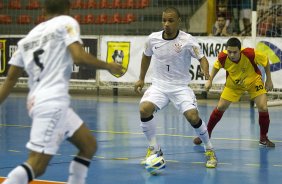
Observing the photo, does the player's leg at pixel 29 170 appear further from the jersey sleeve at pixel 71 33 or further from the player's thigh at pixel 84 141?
the jersey sleeve at pixel 71 33

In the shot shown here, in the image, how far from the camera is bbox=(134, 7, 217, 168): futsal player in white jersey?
10.0 metres

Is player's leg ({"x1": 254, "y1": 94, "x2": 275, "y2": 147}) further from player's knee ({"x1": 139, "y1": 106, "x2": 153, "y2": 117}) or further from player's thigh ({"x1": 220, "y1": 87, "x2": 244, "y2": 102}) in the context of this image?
player's knee ({"x1": 139, "y1": 106, "x2": 153, "y2": 117})

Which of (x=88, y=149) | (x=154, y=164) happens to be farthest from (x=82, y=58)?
(x=154, y=164)

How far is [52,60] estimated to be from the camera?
21.6ft

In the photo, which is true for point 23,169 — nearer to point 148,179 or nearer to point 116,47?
point 148,179

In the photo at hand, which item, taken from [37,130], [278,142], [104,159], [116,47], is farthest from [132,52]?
[37,130]

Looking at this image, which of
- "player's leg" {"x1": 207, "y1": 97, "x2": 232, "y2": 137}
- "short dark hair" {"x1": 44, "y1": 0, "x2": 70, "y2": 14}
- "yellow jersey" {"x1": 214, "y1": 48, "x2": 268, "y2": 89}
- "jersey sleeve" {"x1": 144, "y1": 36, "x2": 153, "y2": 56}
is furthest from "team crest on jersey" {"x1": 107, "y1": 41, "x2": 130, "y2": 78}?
"short dark hair" {"x1": 44, "y1": 0, "x2": 70, "y2": 14}

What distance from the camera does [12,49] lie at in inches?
920

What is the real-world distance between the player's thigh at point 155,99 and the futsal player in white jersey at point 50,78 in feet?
11.1

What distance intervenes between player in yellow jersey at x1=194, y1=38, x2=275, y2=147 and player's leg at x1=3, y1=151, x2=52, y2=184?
5774 mm

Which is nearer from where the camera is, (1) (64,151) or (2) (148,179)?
(2) (148,179)

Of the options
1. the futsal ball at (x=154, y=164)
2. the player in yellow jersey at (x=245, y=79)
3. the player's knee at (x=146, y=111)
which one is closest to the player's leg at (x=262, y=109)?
the player in yellow jersey at (x=245, y=79)

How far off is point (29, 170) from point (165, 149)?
542 centimetres

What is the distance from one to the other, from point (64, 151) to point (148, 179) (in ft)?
8.72
